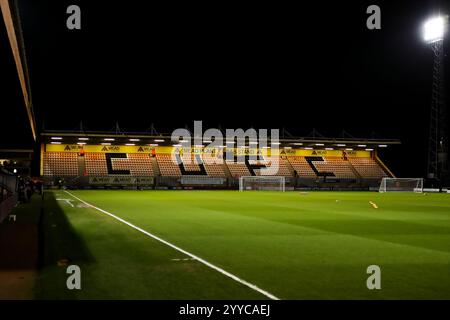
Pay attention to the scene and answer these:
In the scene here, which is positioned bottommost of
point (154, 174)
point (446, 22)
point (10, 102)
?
point (154, 174)

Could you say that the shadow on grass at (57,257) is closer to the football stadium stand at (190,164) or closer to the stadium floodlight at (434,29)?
the football stadium stand at (190,164)

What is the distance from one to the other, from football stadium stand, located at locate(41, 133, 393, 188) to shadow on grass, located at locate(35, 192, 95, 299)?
40.7 metres

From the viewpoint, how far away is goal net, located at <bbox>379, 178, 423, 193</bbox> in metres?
56.5

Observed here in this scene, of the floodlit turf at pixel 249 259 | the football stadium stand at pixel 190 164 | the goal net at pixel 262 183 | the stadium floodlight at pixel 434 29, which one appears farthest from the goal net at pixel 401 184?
the floodlit turf at pixel 249 259

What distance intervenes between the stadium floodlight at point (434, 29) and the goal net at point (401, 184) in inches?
625

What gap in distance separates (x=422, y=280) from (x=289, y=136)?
2155 inches

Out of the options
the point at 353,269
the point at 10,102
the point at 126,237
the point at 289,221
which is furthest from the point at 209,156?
the point at 353,269

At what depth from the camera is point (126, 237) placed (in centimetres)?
1191

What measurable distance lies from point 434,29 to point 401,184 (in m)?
19.3

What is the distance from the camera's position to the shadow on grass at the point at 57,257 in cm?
638

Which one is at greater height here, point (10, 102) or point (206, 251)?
point (10, 102)

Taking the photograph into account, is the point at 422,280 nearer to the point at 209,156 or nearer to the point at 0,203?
the point at 0,203

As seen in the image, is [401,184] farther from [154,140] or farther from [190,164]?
[154,140]
